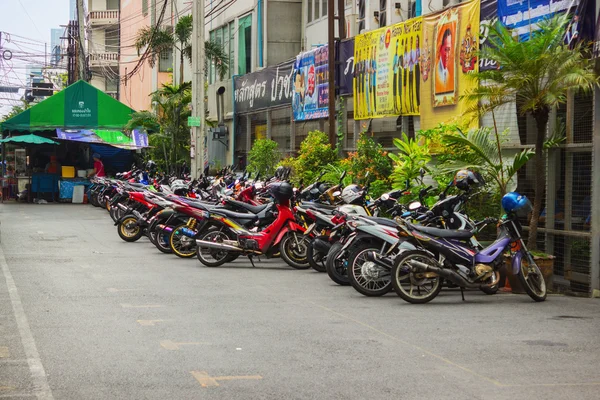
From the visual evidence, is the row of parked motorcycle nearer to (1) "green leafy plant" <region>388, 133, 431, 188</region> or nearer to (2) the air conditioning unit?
(1) "green leafy plant" <region>388, 133, 431, 188</region>

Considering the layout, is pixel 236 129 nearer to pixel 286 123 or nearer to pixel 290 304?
pixel 286 123

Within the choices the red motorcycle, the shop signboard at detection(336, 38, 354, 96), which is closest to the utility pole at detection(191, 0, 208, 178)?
the shop signboard at detection(336, 38, 354, 96)

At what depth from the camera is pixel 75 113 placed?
3575 cm

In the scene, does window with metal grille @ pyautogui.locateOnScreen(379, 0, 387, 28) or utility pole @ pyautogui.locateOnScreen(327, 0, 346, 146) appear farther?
window with metal grille @ pyautogui.locateOnScreen(379, 0, 387, 28)

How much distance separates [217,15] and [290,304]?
91.4ft

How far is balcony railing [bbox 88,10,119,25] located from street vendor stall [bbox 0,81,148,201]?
37745 millimetres

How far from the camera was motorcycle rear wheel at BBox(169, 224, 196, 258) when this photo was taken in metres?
17.3

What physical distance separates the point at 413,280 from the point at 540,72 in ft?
11.4

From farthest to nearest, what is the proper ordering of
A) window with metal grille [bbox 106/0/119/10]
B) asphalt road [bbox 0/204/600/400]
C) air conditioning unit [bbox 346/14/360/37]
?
window with metal grille [bbox 106/0/119/10] → air conditioning unit [bbox 346/14/360/37] → asphalt road [bbox 0/204/600/400]

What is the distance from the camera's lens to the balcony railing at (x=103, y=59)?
244 feet

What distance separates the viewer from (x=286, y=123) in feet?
95.0

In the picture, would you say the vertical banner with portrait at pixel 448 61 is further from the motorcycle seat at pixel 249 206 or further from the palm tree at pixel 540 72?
the motorcycle seat at pixel 249 206

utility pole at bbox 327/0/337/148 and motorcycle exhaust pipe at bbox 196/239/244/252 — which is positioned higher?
utility pole at bbox 327/0/337/148

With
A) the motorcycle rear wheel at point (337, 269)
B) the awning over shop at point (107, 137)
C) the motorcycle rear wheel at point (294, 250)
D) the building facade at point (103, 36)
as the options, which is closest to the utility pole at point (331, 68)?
the motorcycle rear wheel at point (294, 250)
